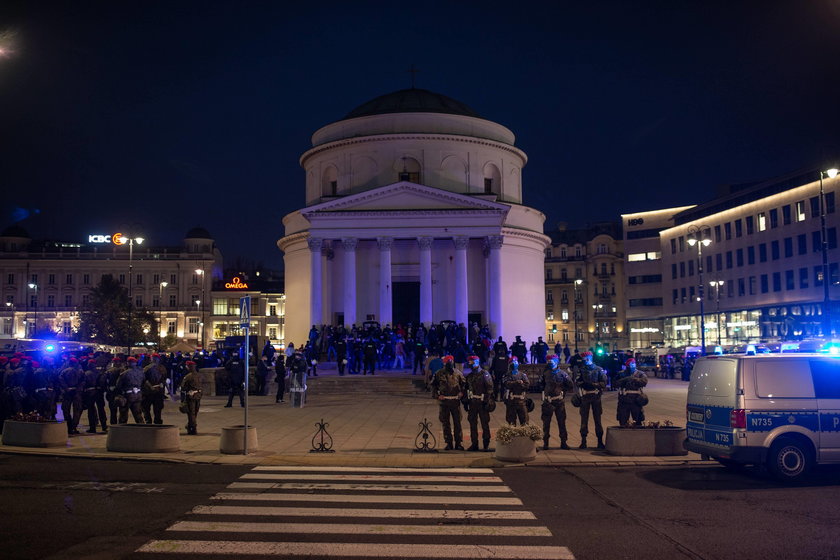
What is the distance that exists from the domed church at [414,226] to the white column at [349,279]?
0.06 m

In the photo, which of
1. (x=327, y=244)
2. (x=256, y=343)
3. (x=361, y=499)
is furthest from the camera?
(x=327, y=244)

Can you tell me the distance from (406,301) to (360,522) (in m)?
42.3

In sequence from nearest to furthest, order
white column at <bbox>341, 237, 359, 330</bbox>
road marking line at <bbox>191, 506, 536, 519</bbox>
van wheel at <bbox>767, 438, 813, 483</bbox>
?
road marking line at <bbox>191, 506, 536, 519</bbox> < van wheel at <bbox>767, 438, 813, 483</bbox> < white column at <bbox>341, 237, 359, 330</bbox>

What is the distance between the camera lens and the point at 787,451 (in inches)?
514

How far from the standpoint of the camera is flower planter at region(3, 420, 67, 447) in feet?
57.3

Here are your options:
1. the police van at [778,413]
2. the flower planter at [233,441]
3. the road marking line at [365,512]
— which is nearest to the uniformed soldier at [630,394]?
the police van at [778,413]

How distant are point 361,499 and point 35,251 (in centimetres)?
11780

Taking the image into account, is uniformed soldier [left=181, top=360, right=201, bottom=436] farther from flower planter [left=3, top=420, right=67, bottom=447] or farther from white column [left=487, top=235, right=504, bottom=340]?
white column [left=487, top=235, right=504, bottom=340]

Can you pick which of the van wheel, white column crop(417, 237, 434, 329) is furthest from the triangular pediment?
the van wheel

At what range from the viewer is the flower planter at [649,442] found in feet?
53.3

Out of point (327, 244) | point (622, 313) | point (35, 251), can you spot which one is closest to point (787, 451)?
point (327, 244)

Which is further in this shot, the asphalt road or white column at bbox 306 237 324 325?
white column at bbox 306 237 324 325

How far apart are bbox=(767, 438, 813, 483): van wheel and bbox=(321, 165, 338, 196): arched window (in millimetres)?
47149

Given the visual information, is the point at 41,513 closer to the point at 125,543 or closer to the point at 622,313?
the point at 125,543
